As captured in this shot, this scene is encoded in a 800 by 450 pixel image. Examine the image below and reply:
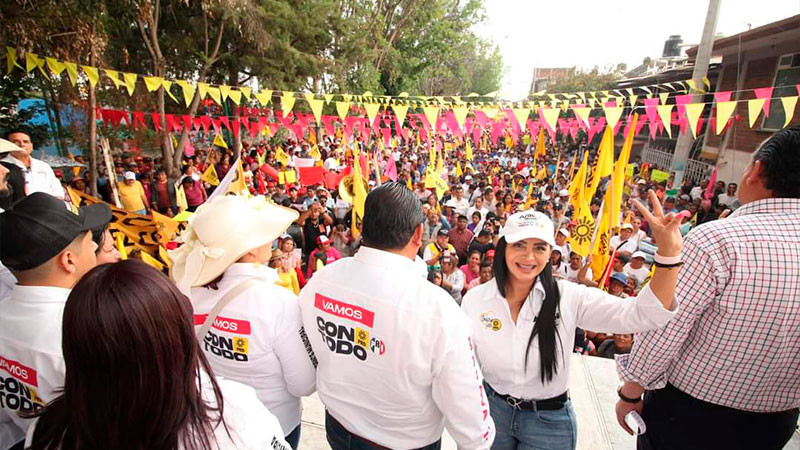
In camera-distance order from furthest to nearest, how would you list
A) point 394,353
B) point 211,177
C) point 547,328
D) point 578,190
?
point 211,177 < point 578,190 < point 547,328 < point 394,353

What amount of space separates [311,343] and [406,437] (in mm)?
494

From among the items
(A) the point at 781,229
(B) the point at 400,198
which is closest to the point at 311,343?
(B) the point at 400,198

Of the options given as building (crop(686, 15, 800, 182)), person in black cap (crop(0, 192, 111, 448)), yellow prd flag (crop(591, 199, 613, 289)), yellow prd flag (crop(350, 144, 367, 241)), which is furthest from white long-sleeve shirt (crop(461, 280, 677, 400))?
building (crop(686, 15, 800, 182))

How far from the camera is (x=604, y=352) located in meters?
4.21

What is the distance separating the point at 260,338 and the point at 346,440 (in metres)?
0.53

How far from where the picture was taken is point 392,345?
4.42 ft

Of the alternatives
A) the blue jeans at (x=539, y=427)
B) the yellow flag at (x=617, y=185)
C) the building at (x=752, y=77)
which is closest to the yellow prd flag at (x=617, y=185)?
the yellow flag at (x=617, y=185)

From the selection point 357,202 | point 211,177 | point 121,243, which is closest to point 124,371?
point 121,243

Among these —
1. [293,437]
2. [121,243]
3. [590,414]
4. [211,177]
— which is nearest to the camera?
[293,437]

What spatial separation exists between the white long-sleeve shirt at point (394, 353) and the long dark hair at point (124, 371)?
63 centimetres

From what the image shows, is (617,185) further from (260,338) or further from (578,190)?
(260,338)

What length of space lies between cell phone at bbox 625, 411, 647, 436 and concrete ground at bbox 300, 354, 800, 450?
1.06 meters

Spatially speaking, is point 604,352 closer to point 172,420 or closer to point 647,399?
point 647,399

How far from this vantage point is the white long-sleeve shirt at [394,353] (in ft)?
4.32
